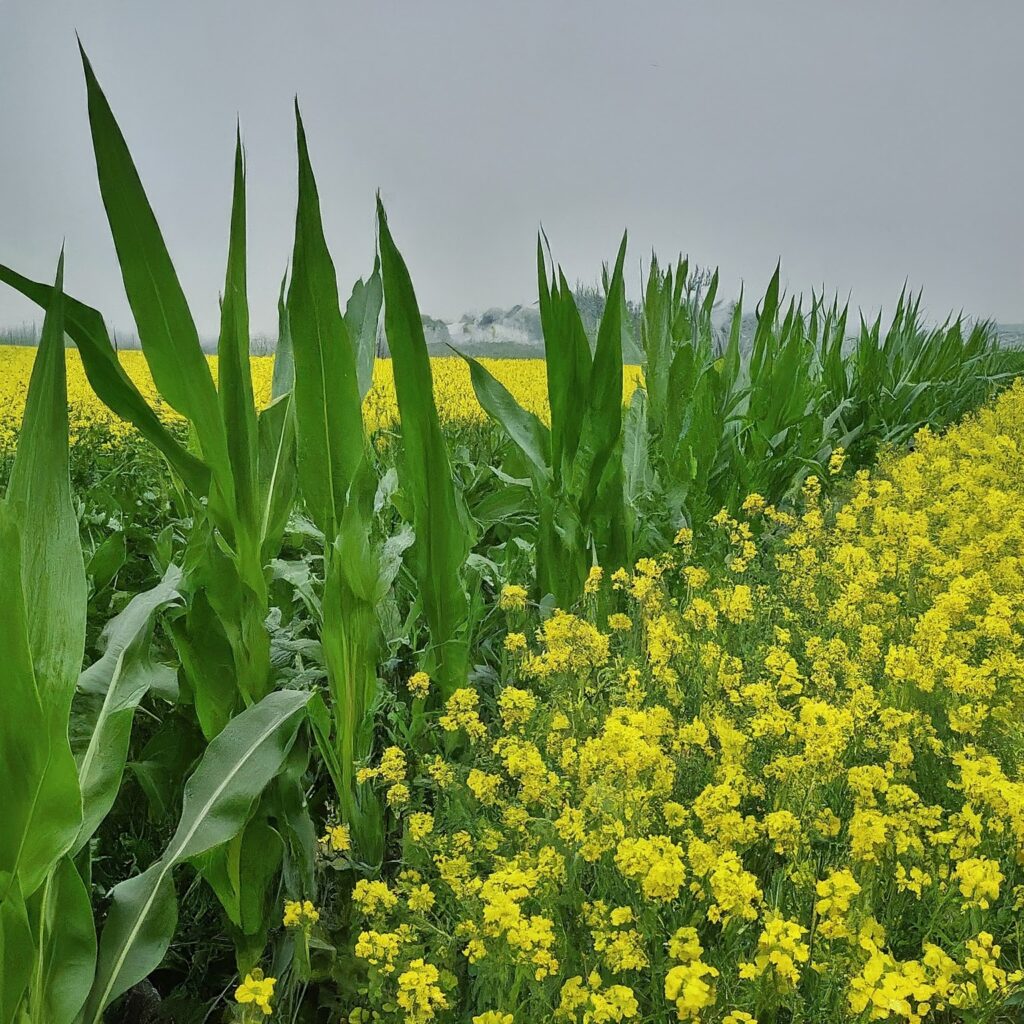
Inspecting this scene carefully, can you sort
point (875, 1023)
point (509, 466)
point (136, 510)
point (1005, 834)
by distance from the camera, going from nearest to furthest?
point (875, 1023) < point (1005, 834) < point (136, 510) < point (509, 466)

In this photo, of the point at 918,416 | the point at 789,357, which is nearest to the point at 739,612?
the point at 789,357

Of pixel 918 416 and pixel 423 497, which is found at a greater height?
pixel 918 416

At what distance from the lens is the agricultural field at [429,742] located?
67 cm

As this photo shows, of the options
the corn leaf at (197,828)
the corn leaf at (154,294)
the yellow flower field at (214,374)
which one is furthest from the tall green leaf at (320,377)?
the yellow flower field at (214,374)

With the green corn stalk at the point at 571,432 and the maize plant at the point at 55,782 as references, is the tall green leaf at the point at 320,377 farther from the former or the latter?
the green corn stalk at the point at 571,432

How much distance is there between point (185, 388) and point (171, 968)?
2.10ft

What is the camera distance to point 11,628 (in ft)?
1.93

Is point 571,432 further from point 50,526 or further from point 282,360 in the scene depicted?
point 50,526

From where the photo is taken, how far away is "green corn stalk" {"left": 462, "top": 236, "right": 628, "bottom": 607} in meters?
1.49

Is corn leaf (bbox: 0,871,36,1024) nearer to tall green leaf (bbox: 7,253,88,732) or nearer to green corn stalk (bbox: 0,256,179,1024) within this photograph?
green corn stalk (bbox: 0,256,179,1024)

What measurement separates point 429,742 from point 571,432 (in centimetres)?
59

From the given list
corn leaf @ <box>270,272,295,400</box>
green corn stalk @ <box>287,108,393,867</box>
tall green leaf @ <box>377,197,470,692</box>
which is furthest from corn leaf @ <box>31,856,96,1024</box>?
corn leaf @ <box>270,272,295,400</box>

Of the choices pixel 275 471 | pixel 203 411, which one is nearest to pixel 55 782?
pixel 203 411

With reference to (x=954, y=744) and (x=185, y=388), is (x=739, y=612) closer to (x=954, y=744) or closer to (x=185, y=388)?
(x=954, y=744)
